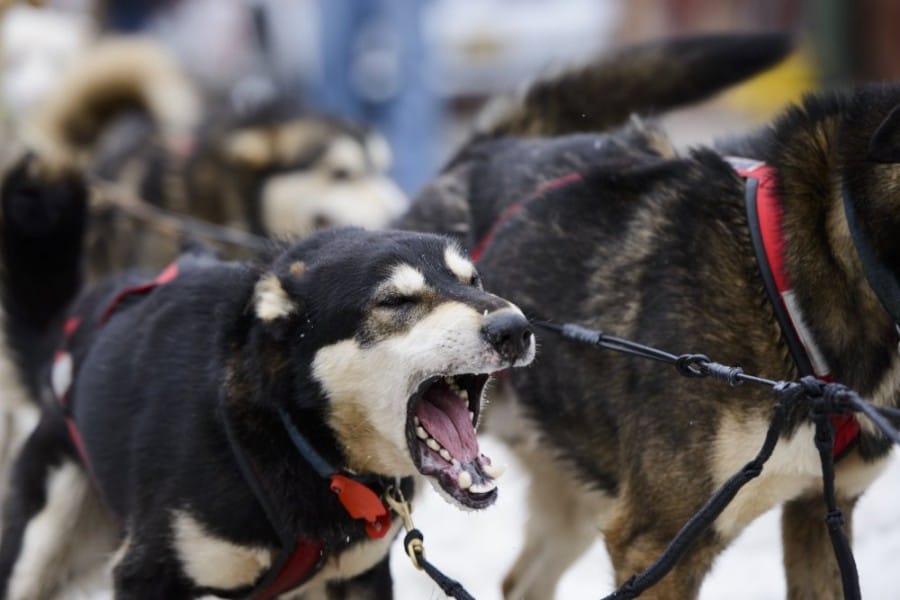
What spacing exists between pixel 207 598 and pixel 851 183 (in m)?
1.60

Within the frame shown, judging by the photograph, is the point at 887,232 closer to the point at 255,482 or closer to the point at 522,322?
the point at 522,322

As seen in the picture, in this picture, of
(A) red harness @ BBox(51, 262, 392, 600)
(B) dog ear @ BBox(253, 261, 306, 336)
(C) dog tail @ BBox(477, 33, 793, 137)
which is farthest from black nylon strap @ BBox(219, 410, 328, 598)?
(C) dog tail @ BBox(477, 33, 793, 137)

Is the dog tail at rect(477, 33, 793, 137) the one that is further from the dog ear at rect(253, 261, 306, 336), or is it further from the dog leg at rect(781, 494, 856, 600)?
the dog ear at rect(253, 261, 306, 336)

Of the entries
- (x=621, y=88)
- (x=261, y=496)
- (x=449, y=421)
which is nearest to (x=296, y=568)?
(x=261, y=496)

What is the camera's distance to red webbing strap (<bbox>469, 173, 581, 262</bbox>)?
3566 mm

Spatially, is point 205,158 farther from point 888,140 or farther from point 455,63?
point 455,63

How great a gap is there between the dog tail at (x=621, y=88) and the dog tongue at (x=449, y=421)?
1.57 m

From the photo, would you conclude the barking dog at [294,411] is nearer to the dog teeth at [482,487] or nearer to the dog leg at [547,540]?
the dog teeth at [482,487]

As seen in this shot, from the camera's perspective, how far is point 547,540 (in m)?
4.27

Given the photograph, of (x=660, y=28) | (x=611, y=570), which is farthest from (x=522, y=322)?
(x=660, y=28)

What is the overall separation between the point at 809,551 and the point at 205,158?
3.95 metres

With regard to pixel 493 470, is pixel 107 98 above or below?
below

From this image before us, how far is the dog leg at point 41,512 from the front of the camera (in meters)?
3.44

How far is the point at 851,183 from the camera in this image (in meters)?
2.84
